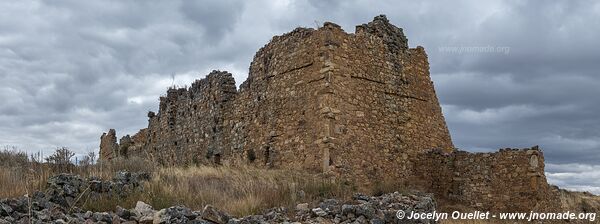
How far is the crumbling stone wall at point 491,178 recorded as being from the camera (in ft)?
44.0

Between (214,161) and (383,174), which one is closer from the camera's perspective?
(383,174)

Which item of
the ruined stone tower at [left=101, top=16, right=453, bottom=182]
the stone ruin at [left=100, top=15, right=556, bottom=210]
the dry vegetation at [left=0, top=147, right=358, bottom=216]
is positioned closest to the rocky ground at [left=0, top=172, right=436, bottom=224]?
the dry vegetation at [left=0, top=147, right=358, bottom=216]

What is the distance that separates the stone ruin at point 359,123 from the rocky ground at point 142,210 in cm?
320

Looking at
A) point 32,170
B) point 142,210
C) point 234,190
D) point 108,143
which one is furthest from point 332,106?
point 108,143

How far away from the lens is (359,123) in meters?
13.9

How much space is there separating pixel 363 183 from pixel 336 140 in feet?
4.81

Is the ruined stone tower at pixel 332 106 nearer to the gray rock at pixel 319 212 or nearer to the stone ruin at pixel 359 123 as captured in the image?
the stone ruin at pixel 359 123

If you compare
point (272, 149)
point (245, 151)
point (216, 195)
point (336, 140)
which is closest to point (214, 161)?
point (245, 151)

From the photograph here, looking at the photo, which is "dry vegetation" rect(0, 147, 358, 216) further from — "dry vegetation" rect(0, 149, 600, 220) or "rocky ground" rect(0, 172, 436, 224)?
"rocky ground" rect(0, 172, 436, 224)

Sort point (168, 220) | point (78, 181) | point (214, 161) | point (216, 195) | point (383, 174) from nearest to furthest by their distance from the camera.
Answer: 1. point (168, 220)
2. point (78, 181)
3. point (216, 195)
4. point (383, 174)
5. point (214, 161)

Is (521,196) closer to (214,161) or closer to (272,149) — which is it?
(272,149)

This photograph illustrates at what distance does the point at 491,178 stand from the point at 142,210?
9859 mm

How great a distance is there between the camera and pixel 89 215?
286 inches

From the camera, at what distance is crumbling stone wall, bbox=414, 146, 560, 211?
1340 cm
